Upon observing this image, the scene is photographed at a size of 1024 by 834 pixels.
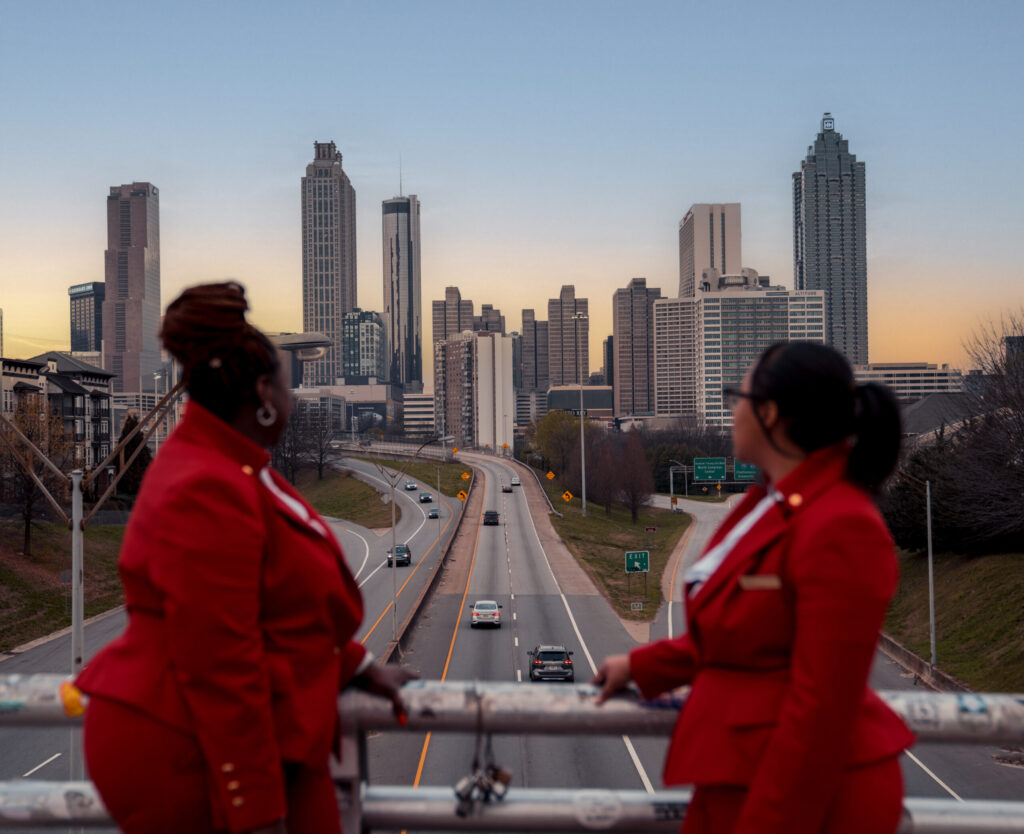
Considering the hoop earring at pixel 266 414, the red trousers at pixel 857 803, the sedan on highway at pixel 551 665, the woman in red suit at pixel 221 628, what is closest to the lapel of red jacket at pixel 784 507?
the red trousers at pixel 857 803

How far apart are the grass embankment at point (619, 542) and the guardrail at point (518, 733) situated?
3716 cm

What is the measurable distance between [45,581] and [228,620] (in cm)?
4125

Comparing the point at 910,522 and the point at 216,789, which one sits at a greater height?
the point at 216,789

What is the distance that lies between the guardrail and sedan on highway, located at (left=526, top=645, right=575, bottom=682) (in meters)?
24.5

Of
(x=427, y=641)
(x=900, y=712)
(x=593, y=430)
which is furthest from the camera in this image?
(x=593, y=430)

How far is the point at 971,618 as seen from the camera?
2936cm

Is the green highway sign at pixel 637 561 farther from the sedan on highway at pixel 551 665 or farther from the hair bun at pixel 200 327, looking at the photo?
the hair bun at pixel 200 327

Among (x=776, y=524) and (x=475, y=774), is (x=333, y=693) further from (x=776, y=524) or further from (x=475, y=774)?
(x=776, y=524)

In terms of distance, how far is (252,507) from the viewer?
7.11ft

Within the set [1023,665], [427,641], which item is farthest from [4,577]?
[1023,665]

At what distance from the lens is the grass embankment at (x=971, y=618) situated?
24.6 m

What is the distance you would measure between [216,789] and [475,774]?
37.1 inches

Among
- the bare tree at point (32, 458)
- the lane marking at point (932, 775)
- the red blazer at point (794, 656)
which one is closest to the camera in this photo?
the red blazer at point (794, 656)

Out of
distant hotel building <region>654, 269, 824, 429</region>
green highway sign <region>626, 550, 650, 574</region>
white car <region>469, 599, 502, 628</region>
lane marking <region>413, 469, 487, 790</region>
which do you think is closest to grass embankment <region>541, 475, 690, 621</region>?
green highway sign <region>626, 550, 650, 574</region>
